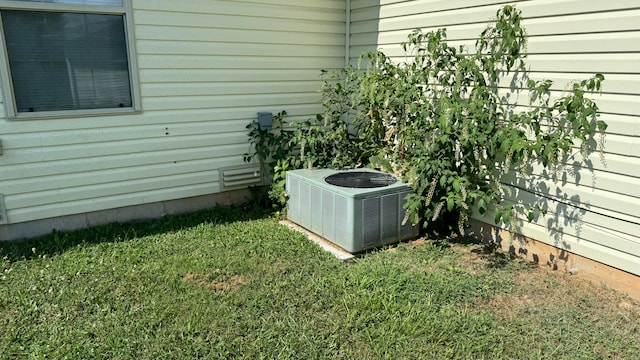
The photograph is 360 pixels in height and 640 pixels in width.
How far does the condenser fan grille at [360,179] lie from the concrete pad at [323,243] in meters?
0.50

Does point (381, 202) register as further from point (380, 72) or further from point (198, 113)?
point (198, 113)

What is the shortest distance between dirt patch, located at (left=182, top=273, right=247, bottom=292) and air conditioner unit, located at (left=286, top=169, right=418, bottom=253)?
92 cm

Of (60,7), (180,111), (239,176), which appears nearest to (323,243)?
(239,176)

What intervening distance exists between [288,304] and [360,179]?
1.50 metres

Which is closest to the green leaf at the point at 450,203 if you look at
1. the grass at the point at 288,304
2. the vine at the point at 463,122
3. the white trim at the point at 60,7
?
the vine at the point at 463,122

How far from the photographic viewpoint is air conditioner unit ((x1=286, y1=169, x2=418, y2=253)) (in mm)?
3627

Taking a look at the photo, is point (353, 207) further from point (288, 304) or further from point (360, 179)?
point (288, 304)

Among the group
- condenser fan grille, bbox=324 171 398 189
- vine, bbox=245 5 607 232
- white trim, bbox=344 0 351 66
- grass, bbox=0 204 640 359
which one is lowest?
grass, bbox=0 204 640 359

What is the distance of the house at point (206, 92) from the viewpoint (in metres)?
2.96

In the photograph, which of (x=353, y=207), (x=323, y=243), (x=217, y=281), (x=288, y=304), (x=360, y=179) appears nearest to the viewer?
(x=288, y=304)

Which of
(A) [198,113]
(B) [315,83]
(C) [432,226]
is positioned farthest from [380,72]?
(A) [198,113]

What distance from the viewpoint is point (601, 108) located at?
295 centimetres

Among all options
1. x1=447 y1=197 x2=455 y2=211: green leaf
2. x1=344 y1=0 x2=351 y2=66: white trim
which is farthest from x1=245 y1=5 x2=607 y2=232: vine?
x1=344 y1=0 x2=351 y2=66: white trim

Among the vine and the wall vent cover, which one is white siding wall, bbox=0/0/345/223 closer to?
the wall vent cover
